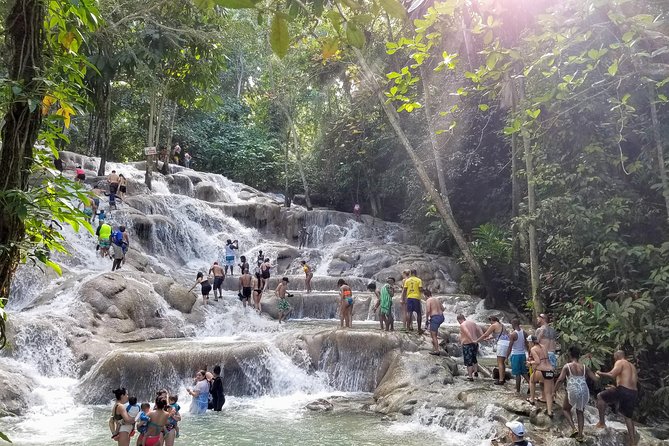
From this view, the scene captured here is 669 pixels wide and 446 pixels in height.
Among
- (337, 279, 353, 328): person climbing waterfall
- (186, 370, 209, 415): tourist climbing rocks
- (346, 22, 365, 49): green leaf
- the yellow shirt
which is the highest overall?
(346, 22, 365, 49): green leaf

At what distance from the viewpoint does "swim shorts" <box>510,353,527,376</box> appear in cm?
988

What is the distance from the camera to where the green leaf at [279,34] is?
160 cm

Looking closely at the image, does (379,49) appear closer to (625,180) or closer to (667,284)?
(625,180)

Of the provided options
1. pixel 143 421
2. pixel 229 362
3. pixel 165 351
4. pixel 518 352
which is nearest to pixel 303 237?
pixel 229 362

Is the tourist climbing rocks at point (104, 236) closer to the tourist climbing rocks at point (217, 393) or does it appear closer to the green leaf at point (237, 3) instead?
the tourist climbing rocks at point (217, 393)

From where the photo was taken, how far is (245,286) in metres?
16.4

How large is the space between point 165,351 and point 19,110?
985 cm

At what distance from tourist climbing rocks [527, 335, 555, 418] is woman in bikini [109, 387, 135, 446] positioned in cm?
599

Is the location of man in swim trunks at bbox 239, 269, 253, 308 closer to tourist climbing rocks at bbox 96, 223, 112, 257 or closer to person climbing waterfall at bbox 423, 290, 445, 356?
tourist climbing rocks at bbox 96, 223, 112, 257

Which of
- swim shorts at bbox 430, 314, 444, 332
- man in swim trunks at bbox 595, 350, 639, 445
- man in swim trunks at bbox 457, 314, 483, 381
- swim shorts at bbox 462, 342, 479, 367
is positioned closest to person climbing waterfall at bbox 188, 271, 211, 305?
swim shorts at bbox 430, 314, 444, 332

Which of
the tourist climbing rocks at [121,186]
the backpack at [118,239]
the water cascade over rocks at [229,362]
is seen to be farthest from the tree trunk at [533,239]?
the tourist climbing rocks at [121,186]

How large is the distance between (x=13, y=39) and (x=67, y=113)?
3.08ft

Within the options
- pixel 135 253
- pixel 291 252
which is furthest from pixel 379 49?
pixel 135 253

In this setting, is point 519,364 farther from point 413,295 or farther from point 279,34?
point 279,34
